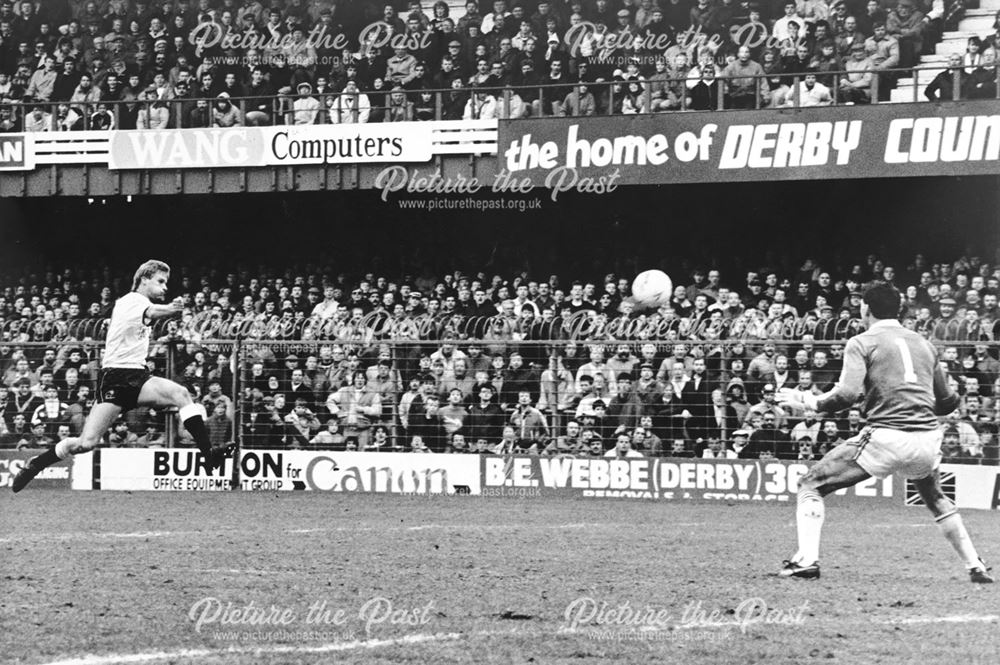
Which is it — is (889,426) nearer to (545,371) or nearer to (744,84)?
(545,371)

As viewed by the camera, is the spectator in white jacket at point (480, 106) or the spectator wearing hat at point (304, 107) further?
the spectator wearing hat at point (304, 107)

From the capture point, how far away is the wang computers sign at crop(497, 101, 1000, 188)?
70.4 feet

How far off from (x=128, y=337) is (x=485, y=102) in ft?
40.6

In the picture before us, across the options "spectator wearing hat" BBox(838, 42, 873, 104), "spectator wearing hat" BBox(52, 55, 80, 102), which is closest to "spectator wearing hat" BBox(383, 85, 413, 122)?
"spectator wearing hat" BBox(52, 55, 80, 102)

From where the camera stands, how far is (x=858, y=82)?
22281mm

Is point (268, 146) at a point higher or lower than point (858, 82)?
lower

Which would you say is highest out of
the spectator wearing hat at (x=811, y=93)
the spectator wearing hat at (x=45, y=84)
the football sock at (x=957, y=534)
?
the spectator wearing hat at (x=45, y=84)

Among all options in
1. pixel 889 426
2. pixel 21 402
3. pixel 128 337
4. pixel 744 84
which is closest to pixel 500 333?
pixel 744 84

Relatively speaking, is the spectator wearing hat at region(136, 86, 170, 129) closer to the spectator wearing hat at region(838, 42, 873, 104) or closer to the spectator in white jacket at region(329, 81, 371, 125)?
the spectator in white jacket at region(329, 81, 371, 125)

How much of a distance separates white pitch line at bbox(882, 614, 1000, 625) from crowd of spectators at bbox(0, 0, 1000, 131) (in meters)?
14.5

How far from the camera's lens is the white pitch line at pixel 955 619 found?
766 centimetres

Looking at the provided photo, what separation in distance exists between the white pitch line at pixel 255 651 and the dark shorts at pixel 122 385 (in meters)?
6.80

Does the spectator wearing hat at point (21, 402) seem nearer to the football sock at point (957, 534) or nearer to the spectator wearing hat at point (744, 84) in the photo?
the spectator wearing hat at point (744, 84)

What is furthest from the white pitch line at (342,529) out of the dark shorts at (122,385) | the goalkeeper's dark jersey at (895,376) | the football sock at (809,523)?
the goalkeeper's dark jersey at (895,376)
